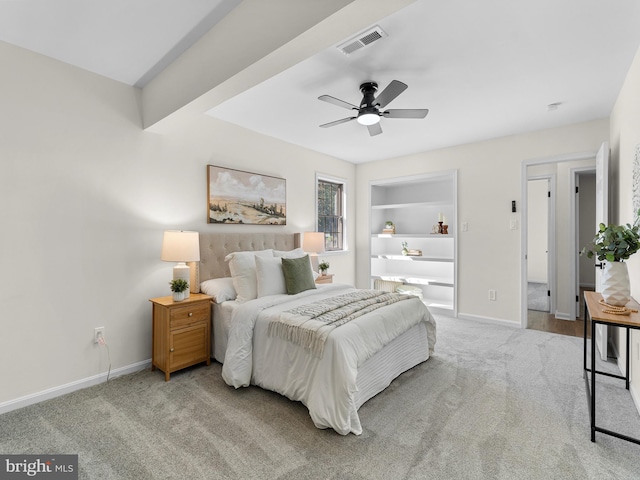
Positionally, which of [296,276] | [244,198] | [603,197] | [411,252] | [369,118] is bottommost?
[296,276]

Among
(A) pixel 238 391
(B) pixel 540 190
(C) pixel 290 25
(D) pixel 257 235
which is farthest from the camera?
(B) pixel 540 190

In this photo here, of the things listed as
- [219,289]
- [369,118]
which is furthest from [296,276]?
[369,118]

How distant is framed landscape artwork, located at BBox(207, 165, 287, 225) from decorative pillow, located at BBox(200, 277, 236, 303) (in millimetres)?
742

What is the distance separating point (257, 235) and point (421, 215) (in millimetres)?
3288

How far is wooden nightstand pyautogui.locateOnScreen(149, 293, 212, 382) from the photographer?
2.70m

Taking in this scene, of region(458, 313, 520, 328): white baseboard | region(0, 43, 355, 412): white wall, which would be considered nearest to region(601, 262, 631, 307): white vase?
region(458, 313, 520, 328): white baseboard

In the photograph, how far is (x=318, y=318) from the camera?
7.68 ft

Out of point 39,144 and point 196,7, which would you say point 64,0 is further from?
point 39,144

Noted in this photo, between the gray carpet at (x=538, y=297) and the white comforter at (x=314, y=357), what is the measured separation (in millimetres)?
3637

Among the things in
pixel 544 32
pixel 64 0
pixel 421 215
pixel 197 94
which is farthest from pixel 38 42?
pixel 421 215

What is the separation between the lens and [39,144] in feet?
7.84

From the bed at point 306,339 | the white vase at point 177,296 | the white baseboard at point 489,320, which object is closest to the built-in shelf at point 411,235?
the white baseboard at point 489,320

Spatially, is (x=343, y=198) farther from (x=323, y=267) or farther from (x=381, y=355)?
(x=381, y=355)

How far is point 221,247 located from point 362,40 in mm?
2471
